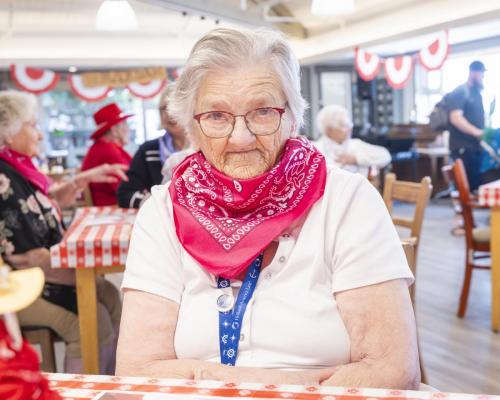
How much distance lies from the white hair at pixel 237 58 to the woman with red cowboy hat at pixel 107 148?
3.13m

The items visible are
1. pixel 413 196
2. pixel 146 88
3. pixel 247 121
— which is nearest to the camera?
pixel 247 121

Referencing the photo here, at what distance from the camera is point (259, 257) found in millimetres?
1465

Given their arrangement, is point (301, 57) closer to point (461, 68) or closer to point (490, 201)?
point (461, 68)

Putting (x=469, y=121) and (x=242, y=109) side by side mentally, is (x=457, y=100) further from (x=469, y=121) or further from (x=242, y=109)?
(x=242, y=109)

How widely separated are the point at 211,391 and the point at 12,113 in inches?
93.5

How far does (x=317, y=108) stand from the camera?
47.2ft

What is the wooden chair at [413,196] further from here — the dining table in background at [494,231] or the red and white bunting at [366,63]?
the red and white bunting at [366,63]

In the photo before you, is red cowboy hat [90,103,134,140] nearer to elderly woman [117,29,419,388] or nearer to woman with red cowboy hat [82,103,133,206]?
woman with red cowboy hat [82,103,133,206]

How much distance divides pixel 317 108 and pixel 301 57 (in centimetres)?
236

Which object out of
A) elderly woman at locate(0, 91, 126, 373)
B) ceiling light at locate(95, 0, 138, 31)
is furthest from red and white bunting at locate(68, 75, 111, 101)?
elderly woman at locate(0, 91, 126, 373)

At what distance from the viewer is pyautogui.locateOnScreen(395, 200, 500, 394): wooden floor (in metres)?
3.15

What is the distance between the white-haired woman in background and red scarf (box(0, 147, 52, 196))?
3.16 meters

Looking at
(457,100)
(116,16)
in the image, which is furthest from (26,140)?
(457,100)

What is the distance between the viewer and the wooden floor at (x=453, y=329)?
10.3ft
